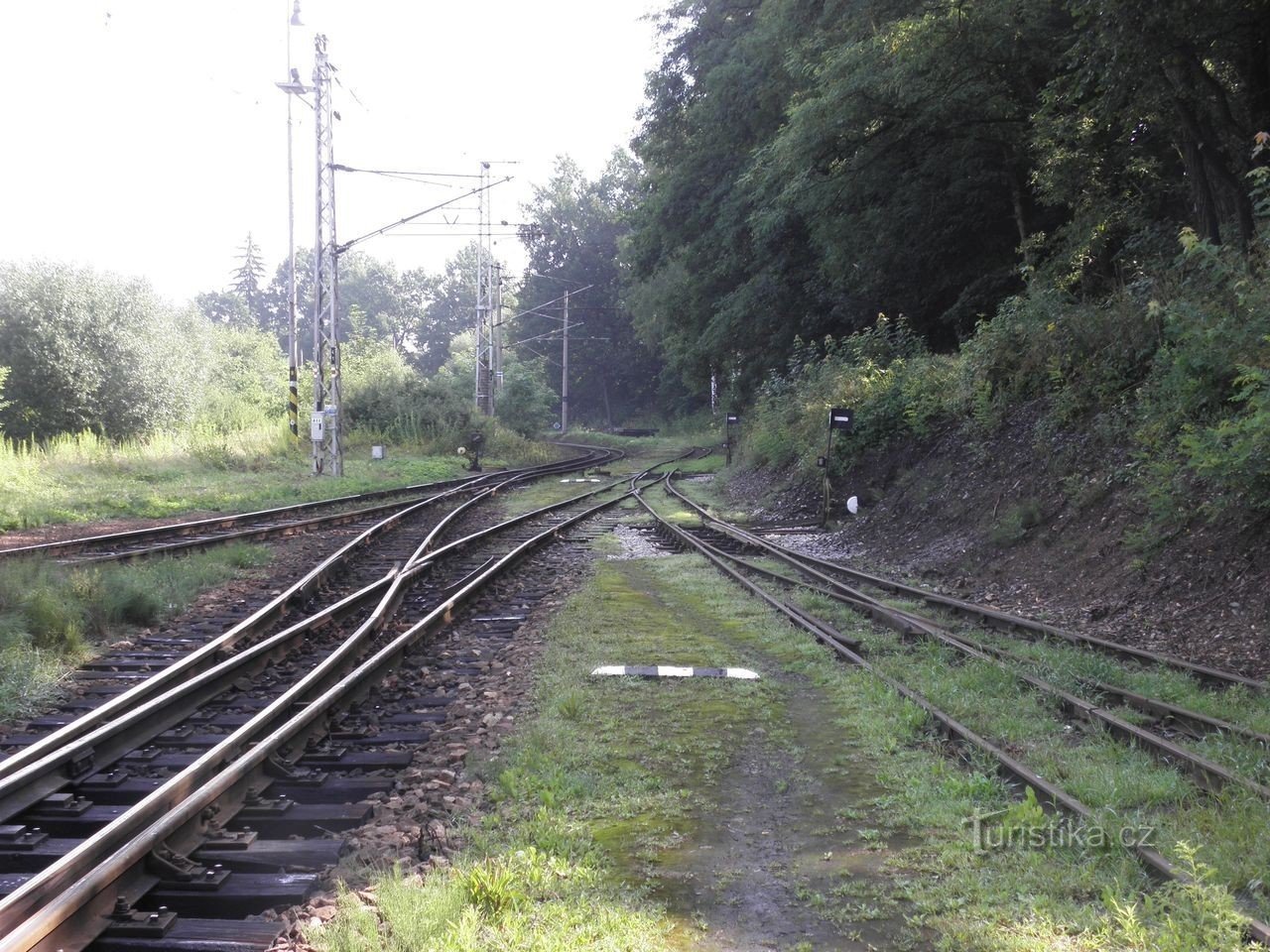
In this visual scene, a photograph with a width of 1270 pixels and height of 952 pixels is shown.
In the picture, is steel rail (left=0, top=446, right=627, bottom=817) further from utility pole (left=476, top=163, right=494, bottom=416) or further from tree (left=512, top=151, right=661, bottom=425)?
tree (left=512, top=151, right=661, bottom=425)

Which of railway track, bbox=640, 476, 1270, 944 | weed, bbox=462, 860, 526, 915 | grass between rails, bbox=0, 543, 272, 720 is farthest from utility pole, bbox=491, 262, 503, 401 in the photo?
weed, bbox=462, 860, 526, 915

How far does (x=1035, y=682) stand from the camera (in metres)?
6.82

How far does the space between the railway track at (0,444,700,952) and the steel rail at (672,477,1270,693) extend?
453cm

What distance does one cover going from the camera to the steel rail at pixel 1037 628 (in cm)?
673

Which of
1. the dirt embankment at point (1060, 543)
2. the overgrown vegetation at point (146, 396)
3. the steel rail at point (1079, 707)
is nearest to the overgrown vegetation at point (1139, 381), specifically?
the dirt embankment at point (1060, 543)

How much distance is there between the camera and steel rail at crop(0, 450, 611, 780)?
5344mm

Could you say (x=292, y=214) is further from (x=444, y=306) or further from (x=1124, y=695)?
(x=444, y=306)

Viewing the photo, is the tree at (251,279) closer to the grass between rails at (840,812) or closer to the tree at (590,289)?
the tree at (590,289)

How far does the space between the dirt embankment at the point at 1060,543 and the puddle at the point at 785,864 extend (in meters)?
3.89

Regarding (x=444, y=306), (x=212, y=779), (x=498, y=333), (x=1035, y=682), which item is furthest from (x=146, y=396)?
(x=444, y=306)

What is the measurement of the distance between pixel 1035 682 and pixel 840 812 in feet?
8.51

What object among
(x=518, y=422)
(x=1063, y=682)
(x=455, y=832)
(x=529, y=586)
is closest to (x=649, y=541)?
(x=529, y=586)

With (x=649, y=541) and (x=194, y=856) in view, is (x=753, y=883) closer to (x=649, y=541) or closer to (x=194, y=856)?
(x=194, y=856)

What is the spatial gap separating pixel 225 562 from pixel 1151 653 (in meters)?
10.4
